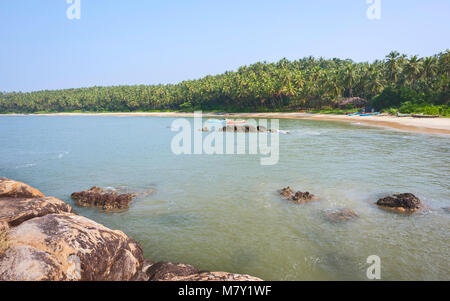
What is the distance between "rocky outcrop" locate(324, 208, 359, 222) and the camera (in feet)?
37.8

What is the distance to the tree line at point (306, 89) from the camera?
66.4 metres

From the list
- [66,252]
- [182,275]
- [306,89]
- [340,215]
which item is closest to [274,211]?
[340,215]

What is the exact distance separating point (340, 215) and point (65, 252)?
10.1 metres

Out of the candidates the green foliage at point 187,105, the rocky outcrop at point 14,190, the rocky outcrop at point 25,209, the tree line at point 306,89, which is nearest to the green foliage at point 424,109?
the tree line at point 306,89

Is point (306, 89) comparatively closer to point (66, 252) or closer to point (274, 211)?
point (274, 211)

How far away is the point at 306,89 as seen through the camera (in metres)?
88.1

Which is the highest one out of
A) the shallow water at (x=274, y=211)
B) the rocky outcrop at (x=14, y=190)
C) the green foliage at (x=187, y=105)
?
the green foliage at (x=187, y=105)

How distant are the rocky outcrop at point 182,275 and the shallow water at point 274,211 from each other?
50.2 inches

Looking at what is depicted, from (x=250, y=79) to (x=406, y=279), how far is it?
105652mm

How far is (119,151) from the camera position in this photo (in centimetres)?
3105

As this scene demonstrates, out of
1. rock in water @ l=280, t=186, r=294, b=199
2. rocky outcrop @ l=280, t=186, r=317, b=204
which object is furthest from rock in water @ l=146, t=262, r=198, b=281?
rock in water @ l=280, t=186, r=294, b=199

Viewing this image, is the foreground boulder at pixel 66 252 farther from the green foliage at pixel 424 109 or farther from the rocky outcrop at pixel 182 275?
the green foliage at pixel 424 109
